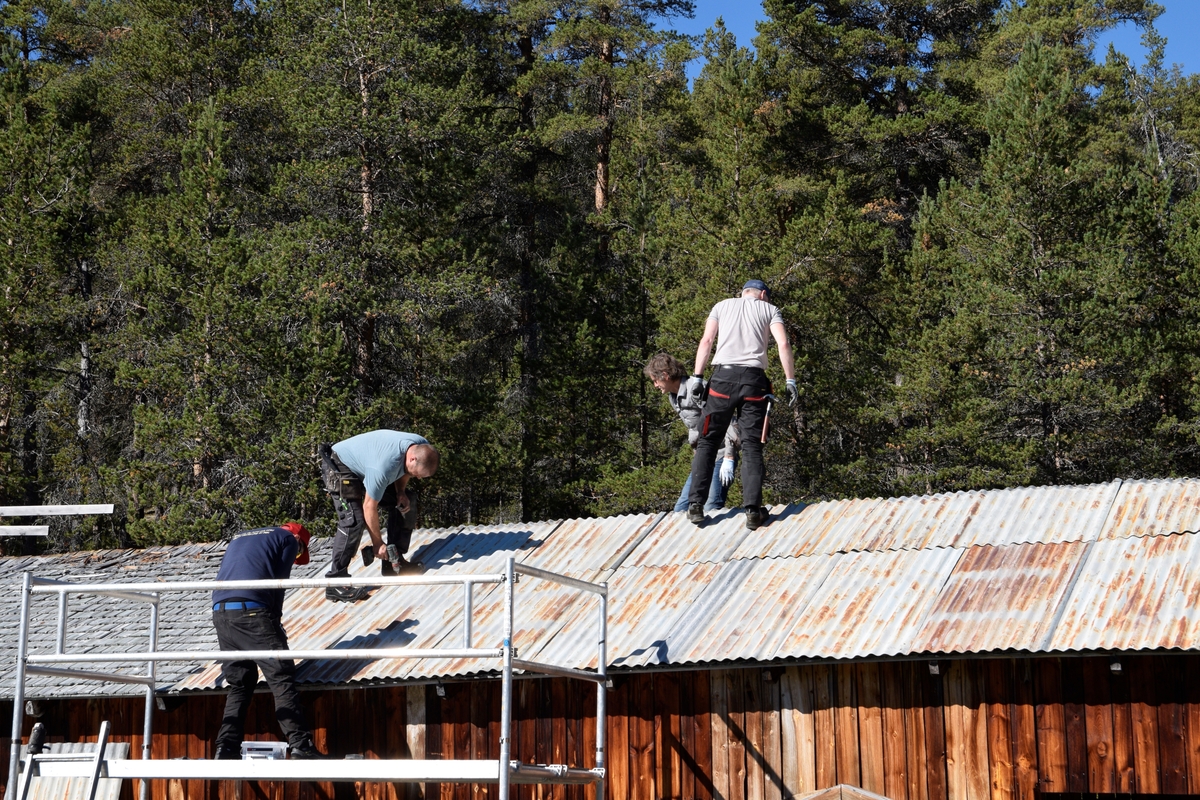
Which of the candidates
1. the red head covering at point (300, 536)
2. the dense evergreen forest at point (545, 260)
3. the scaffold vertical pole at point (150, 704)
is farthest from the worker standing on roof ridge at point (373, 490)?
the dense evergreen forest at point (545, 260)

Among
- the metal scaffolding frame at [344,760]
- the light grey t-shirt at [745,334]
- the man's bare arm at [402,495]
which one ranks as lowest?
the metal scaffolding frame at [344,760]

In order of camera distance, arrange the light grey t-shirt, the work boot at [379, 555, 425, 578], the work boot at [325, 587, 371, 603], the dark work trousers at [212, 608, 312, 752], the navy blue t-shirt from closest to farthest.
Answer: the dark work trousers at [212, 608, 312, 752] → the navy blue t-shirt → the work boot at [379, 555, 425, 578] → the light grey t-shirt → the work boot at [325, 587, 371, 603]

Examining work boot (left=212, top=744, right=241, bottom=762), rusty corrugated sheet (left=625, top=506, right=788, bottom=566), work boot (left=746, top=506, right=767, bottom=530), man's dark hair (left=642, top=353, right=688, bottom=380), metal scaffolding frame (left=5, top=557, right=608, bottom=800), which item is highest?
man's dark hair (left=642, top=353, right=688, bottom=380)

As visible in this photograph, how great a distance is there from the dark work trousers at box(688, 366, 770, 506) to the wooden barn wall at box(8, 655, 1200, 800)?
1.94 metres

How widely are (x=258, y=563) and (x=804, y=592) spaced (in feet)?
12.9

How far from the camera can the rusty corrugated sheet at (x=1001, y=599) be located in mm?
8391

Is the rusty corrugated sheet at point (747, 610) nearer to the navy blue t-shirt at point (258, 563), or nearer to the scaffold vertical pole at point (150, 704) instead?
the navy blue t-shirt at point (258, 563)

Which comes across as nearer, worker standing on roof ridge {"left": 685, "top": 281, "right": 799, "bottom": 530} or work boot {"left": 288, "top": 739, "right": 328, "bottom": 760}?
work boot {"left": 288, "top": 739, "right": 328, "bottom": 760}

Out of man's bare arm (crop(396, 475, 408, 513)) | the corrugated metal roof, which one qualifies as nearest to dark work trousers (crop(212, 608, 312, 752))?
the corrugated metal roof

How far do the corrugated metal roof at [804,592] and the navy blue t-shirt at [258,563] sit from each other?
1.13 meters

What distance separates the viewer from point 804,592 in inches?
378

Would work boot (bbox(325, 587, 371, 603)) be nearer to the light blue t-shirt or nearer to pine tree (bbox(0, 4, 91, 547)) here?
the light blue t-shirt

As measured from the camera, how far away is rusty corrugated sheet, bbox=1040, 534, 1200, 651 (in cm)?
794

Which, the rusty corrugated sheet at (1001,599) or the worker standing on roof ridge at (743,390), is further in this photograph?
the worker standing on roof ridge at (743,390)
